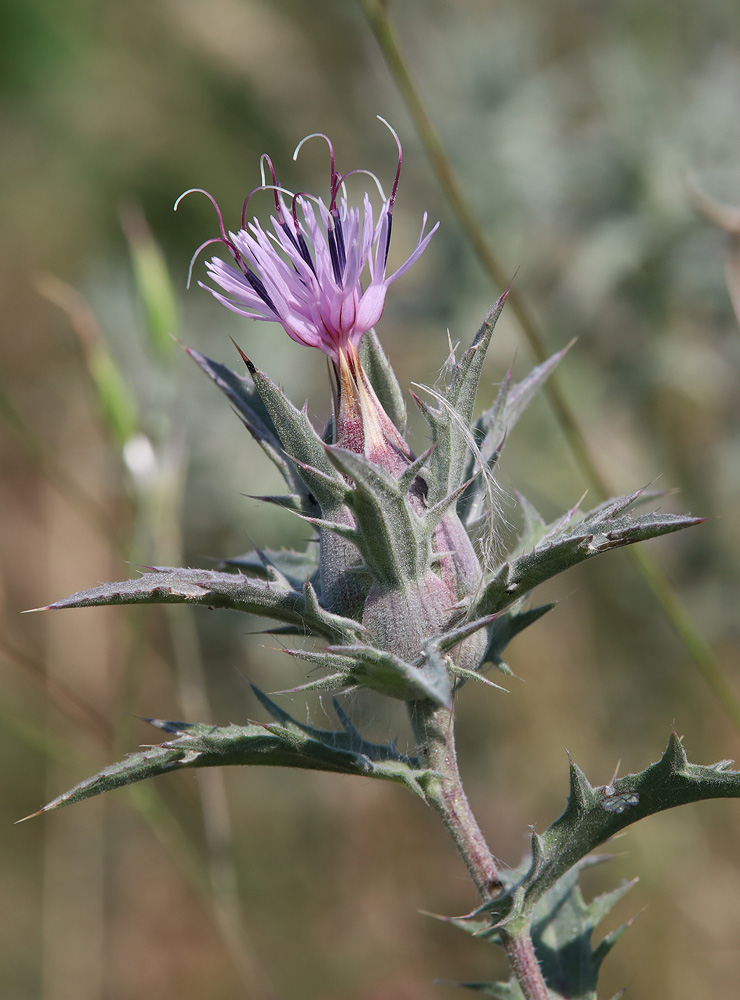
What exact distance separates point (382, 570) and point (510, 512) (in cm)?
249

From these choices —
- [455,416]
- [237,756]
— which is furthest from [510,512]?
[237,756]

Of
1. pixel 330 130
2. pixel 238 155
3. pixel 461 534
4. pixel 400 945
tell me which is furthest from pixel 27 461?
pixel 461 534

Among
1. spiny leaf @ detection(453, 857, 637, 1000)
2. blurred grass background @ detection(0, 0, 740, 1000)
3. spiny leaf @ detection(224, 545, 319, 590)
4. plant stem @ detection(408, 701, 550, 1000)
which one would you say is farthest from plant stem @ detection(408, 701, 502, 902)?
blurred grass background @ detection(0, 0, 740, 1000)

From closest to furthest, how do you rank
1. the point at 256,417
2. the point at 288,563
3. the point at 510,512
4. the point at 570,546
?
1. the point at 570,546
2. the point at 256,417
3. the point at 288,563
4. the point at 510,512

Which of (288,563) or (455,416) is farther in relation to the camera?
(288,563)

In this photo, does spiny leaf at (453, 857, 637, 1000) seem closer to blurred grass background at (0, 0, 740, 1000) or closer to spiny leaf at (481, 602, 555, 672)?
spiny leaf at (481, 602, 555, 672)

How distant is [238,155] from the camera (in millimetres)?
6562

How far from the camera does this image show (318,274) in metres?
1.41

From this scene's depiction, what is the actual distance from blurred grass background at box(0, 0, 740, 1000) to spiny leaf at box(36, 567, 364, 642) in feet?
7.53

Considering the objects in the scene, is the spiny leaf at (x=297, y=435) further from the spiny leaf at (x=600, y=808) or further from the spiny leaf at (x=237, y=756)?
the spiny leaf at (x=600, y=808)

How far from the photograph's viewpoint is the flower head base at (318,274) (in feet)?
4.59

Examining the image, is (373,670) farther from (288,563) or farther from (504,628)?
(288,563)

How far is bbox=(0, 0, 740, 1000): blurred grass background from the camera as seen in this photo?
4.41 meters

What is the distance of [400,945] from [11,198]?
21.2 ft
